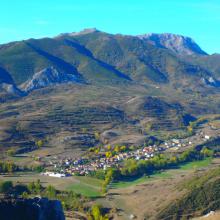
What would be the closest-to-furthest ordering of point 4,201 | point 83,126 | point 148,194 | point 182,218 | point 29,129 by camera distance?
point 4,201 → point 182,218 → point 148,194 → point 29,129 → point 83,126

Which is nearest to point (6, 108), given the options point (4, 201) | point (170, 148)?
point (170, 148)

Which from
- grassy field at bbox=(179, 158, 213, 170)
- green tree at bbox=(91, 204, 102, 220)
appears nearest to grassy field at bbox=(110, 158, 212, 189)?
grassy field at bbox=(179, 158, 213, 170)

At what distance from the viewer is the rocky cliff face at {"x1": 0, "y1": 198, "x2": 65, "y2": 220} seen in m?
42.3

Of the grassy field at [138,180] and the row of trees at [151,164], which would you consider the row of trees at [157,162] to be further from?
the grassy field at [138,180]

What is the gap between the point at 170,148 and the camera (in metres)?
136

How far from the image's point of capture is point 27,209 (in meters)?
43.1

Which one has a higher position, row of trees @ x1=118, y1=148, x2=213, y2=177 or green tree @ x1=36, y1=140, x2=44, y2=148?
green tree @ x1=36, y1=140, x2=44, y2=148

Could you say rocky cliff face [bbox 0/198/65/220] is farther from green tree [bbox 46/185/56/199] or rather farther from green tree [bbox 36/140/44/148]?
green tree [bbox 36/140/44/148]

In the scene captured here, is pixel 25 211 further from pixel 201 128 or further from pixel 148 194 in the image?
pixel 201 128

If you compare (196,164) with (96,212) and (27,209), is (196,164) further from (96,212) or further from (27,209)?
(27,209)

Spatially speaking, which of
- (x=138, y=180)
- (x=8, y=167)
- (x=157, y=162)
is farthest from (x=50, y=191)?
(x=157, y=162)

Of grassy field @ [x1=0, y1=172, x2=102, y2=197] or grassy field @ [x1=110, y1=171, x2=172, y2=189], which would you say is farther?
grassy field @ [x1=110, y1=171, x2=172, y2=189]

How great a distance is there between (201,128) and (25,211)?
13971 centimetres

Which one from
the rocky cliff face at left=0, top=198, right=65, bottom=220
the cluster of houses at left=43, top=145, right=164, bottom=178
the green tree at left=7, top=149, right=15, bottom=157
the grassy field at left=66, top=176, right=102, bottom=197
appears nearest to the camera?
the rocky cliff face at left=0, top=198, right=65, bottom=220
